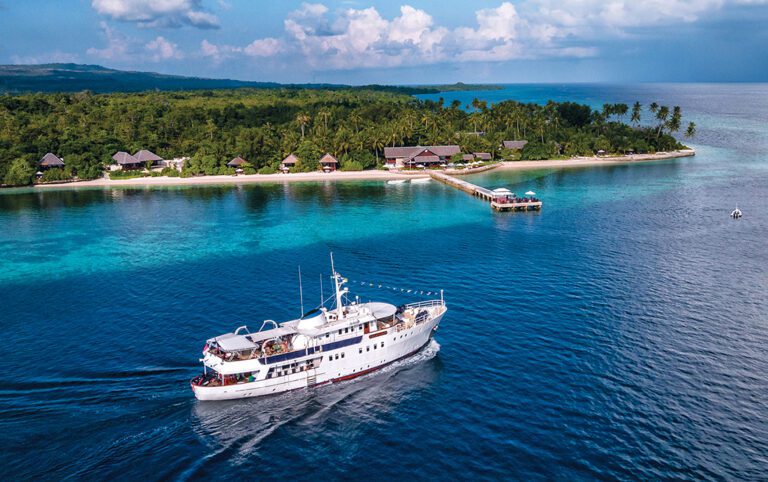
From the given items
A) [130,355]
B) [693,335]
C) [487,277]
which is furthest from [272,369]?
[693,335]

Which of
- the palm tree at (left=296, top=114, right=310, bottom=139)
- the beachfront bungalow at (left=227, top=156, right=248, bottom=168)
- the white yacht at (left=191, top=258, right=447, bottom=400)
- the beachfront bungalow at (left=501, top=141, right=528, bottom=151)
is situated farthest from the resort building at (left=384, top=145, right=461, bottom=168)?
the white yacht at (left=191, top=258, right=447, bottom=400)

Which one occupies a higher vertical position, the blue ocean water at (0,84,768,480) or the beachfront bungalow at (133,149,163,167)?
the beachfront bungalow at (133,149,163,167)

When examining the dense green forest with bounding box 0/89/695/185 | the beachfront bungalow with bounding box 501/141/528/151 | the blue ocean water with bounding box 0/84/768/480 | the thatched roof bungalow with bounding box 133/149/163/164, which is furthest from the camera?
the beachfront bungalow with bounding box 501/141/528/151

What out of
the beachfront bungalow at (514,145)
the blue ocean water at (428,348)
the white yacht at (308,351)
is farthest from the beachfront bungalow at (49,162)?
the white yacht at (308,351)

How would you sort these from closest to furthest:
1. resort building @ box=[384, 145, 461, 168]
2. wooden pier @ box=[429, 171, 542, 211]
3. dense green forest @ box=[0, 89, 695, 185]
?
wooden pier @ box=[429, 171, 542, 211], dense green forest @ box=[0, 89, 695, 185], resort building @ box=[384, 145, 461, 168]

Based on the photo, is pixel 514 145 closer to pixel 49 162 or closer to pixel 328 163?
pixel 328 163

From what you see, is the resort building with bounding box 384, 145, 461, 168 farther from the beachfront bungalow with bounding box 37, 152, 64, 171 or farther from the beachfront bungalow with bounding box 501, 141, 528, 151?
the beachfront bungalow with bounding box 37, 152, 64, 171

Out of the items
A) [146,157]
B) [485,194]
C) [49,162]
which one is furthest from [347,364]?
[49,162]
